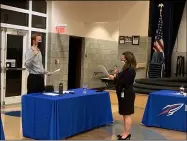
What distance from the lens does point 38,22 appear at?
336 inches

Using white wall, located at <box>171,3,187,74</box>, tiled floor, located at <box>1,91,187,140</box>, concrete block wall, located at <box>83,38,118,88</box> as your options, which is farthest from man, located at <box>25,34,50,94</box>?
white wall, located at <box>171,3,187,74</box>

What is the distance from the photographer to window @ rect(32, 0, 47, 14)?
8.39 meters

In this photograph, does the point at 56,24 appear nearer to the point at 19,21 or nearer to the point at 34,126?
the point at 19,21

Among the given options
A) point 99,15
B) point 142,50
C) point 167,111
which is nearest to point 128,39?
point 142,50

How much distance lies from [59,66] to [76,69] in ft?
5.17

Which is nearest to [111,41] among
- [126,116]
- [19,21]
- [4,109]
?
[19,21]

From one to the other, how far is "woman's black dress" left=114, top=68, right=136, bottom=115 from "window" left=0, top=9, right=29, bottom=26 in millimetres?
4259

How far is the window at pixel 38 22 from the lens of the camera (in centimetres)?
834

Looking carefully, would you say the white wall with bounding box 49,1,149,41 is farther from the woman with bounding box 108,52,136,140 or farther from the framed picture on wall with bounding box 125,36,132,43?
the woman with bounding box 108,52,136,140

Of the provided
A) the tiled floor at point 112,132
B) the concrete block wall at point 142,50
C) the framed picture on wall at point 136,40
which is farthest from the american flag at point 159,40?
the tiled floor at point 112,132

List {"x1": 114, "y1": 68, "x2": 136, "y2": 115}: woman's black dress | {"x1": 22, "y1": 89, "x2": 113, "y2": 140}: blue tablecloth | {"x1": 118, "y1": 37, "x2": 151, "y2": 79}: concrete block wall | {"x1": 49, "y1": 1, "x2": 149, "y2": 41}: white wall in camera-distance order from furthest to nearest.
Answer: {"x1": 118, "y1": 37, "x2": 151, "y2": 79}: concrete block wall
{"x1": 49, "y1": 1, "x2": 149, "y2": 41}: white wall
{"x1": 114, "y1": 68, "x2": 136, "y2": 115}: woman's black dress
{"x1": 22, "y1": 89, "x2": 113, "y2": 140}: blue tablecloth

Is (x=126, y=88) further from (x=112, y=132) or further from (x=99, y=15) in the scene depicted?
(x=99, y=15)

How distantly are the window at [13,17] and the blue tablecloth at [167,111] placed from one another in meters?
4.25

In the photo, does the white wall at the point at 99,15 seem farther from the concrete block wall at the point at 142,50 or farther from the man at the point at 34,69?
the man at the point at 34,69
